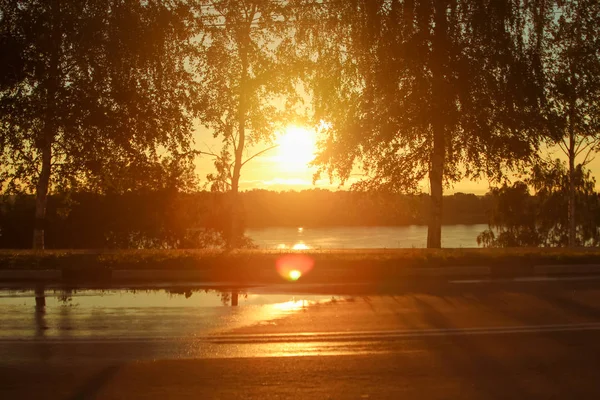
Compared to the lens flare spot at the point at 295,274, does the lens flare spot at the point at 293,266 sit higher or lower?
higher

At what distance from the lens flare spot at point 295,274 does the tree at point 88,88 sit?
779 centimetres

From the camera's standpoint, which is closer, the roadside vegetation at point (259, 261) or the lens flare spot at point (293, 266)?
the lens flare spot at point (293, 266)

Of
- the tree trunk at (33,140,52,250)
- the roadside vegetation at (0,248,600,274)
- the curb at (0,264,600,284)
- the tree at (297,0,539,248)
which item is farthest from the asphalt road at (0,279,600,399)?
the tree trunk at (33,140,52,250)

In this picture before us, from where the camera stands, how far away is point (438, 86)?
18156mm

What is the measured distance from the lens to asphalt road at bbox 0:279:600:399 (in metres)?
6.39

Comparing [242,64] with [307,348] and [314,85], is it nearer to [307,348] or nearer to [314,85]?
[314,85]

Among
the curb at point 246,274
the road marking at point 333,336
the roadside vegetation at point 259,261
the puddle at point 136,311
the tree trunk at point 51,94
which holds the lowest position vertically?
the road marking at point 333,336

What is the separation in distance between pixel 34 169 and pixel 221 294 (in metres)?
11.3

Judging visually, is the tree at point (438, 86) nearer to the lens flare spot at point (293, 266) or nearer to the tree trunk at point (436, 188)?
the tree trunk at point (436, 188)

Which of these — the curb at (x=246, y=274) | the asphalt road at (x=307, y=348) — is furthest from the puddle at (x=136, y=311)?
the curb at (x=246, y=274)

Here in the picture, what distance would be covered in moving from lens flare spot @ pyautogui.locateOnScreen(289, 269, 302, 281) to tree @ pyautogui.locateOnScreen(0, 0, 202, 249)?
7793mm

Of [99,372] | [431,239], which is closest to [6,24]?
[431,239]

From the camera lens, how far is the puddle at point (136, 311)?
8823 millimetres

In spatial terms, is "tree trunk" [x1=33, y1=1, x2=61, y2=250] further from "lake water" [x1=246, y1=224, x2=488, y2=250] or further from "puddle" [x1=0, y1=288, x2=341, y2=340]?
"lake water" [x1=246, y1=224, x2=488, y2=250]
